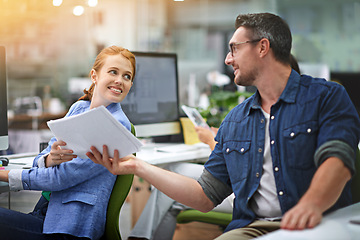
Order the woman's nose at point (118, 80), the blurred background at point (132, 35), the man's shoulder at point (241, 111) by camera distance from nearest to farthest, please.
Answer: the man's shoulder at point (241, 111) < the woman's nose at point (118, 80) < the blurred background at point (132, 35)

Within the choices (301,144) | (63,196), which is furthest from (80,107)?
(301,144)

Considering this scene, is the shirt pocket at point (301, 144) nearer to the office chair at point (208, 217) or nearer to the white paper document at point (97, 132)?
the white paper document at point (97, 132)

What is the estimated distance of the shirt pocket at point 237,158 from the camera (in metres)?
1.39

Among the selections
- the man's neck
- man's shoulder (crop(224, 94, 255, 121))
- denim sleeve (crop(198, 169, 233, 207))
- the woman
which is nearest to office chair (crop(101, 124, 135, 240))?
the woman

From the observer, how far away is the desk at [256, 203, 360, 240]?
906mm

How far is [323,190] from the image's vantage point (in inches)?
42.7

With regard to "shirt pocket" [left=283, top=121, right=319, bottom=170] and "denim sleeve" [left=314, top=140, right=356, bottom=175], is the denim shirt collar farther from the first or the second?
"denim sleeve" [left=314, top=140, right=356, bottom=175]

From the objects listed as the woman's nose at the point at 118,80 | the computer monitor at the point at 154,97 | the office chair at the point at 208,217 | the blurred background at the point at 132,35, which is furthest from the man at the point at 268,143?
the blurred background at the point at 132,35

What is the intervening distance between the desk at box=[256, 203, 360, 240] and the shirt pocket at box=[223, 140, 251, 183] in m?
0.39

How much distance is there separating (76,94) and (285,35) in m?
5.45

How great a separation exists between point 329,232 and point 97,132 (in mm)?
679

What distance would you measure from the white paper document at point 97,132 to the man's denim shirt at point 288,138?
33 centimetres

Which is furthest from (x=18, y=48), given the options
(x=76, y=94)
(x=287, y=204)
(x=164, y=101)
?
(x=287, y=204)

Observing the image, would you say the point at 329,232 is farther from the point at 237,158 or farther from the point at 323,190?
the point at 237,158
